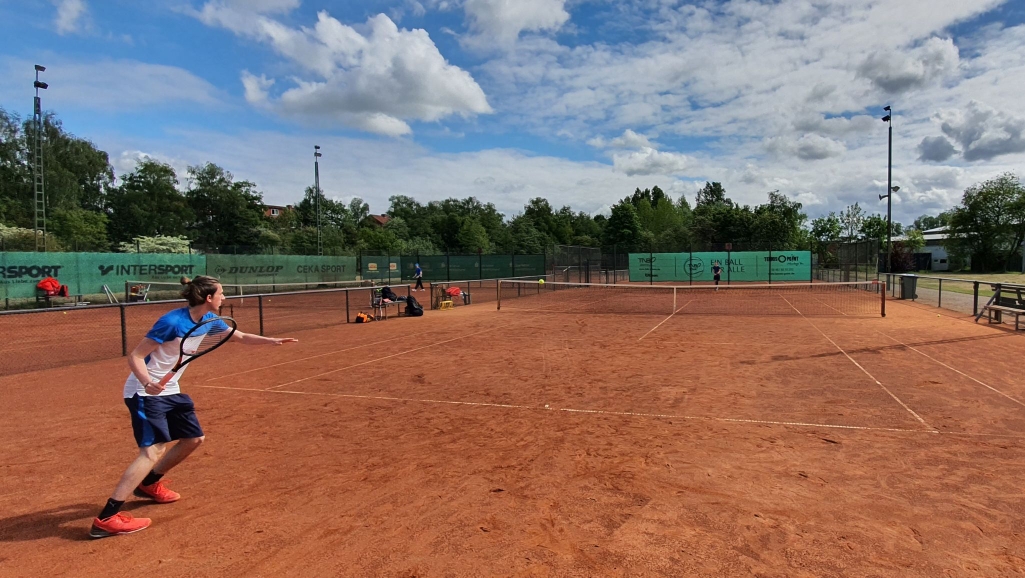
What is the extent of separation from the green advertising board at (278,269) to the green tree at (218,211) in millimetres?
35480

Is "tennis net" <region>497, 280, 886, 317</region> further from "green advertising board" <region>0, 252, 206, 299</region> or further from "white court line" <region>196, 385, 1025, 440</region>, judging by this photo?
"green advertising board" <region>0, 252, 206, 299</region>

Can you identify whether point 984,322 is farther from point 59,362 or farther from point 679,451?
point 59,362

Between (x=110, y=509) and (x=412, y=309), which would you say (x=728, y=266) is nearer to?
(x=412, y=309)

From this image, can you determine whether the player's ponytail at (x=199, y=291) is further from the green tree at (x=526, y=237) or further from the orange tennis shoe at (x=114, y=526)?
the green tree at (x=526, y=237)

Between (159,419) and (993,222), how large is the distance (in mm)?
74333

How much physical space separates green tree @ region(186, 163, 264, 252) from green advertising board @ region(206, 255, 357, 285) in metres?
35.5

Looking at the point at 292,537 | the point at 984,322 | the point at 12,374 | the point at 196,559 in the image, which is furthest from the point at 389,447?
the point at 984,322

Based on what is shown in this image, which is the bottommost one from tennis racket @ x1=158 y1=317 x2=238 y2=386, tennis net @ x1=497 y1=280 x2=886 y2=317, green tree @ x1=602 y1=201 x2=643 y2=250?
tennis net @ x1=497 y1=280 x2=886 y2=317

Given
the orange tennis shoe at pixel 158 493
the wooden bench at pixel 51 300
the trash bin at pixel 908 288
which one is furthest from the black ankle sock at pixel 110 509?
the trash bin at pixel 908 288

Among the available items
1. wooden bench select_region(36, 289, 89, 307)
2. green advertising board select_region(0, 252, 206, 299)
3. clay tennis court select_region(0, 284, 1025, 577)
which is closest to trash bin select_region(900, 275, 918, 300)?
clay tennis court select_region(0, 284, 1025, 577)

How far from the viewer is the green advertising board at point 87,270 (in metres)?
20.3

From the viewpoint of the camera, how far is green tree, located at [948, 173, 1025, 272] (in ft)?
179

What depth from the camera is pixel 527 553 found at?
134 inches

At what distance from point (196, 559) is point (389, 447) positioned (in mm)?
2214
